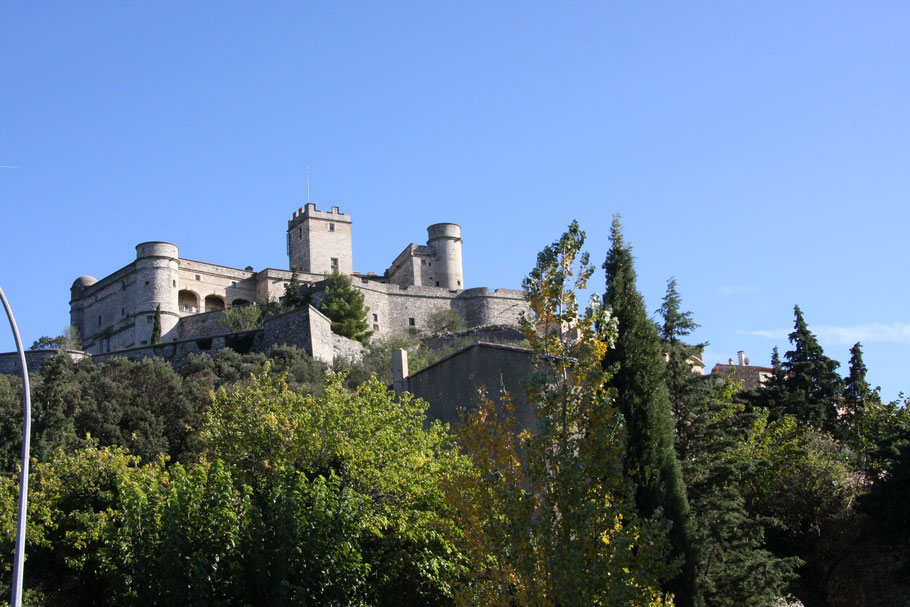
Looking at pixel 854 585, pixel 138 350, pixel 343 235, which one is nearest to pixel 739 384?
pixel 854 585

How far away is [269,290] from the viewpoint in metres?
66.1

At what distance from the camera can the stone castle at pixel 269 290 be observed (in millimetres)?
62656

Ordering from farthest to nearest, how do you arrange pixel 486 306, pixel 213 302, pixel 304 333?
pixel 486 306
pixel 213 302
pixel 304 333

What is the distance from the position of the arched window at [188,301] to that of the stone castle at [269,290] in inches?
2.7

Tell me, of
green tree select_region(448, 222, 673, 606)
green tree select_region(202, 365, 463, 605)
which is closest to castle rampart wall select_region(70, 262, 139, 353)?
Result: green tree select_region(202, 365, 463, 605)

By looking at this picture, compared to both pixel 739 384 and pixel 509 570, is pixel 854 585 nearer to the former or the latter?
pixel 739 384

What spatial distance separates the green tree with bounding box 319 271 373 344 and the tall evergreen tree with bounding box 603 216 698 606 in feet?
127

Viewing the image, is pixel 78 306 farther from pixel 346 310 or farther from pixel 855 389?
pixel 855 389

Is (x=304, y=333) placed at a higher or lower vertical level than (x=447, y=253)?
lower

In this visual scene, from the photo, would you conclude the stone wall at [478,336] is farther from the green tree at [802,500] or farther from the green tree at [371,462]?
the green tree at [371,462]

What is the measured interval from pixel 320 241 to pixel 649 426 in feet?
192

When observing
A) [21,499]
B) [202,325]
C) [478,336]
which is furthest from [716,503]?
[202,325]

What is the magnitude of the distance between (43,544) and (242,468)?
13.3ft

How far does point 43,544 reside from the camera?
17.8 m
